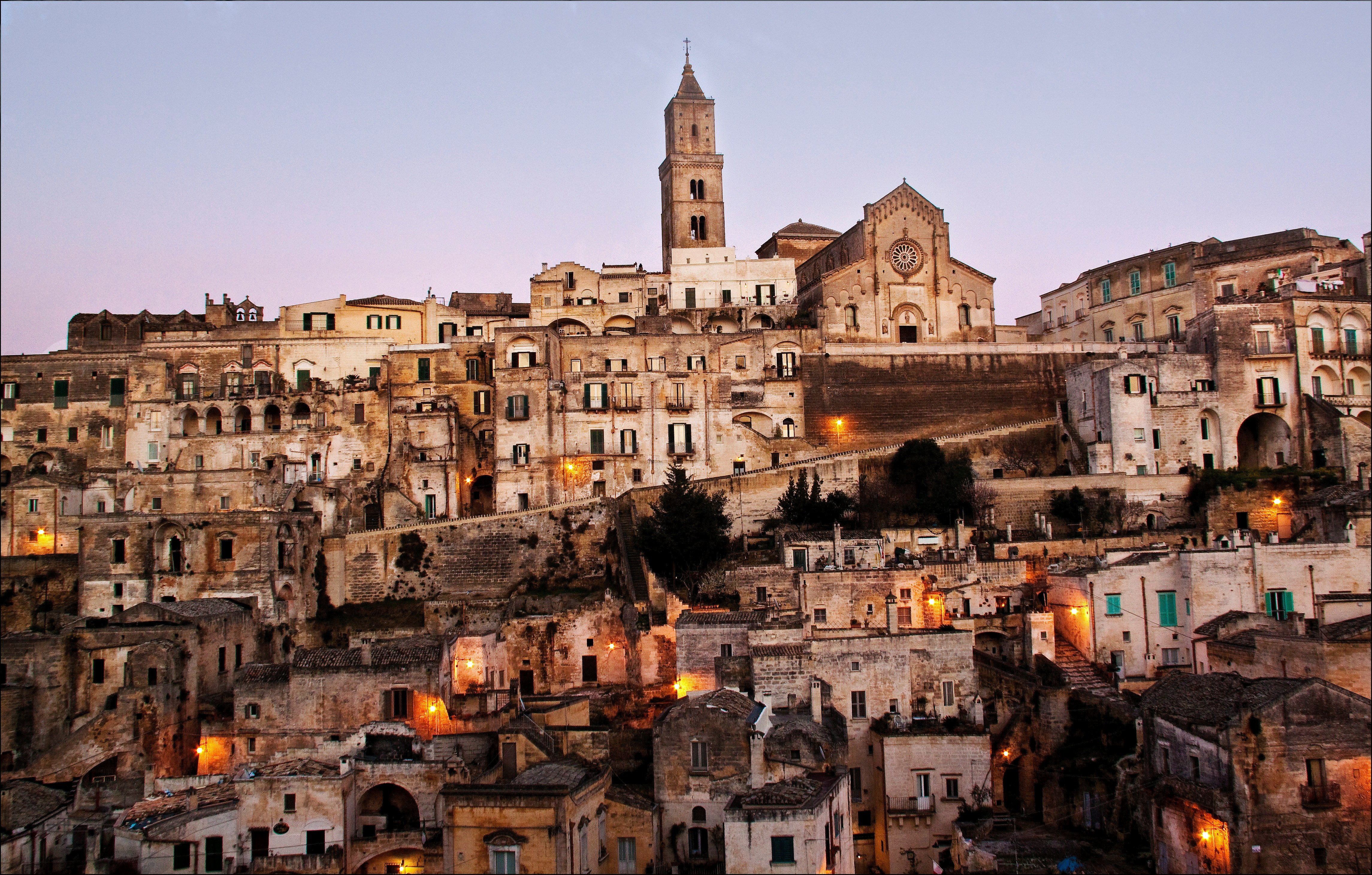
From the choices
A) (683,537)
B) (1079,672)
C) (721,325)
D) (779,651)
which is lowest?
(1079,672)

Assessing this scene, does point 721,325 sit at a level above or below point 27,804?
above

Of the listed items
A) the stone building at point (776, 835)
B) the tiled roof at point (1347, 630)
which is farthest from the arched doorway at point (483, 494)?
the tiled roof at point (1347, 630)

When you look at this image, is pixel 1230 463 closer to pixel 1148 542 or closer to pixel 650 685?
pixel 1148 542

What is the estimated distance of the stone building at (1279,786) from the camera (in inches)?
1019

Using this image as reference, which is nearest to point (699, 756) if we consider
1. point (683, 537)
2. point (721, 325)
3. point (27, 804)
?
point (683, 537)

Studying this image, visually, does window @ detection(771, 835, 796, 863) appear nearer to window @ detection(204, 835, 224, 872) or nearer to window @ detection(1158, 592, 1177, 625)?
window @ detection(204, 835, 224, 872)

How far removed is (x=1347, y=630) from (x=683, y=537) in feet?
62.4

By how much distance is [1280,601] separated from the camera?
36.0 metres

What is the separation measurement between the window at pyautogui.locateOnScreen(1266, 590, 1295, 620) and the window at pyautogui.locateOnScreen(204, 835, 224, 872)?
27981mm

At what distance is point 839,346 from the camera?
54500 millimetres

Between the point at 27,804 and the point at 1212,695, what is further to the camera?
the point at 27,804

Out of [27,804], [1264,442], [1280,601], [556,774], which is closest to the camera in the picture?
[556,774]

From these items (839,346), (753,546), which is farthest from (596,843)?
(839,346)

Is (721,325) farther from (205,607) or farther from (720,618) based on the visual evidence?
(205,607)
